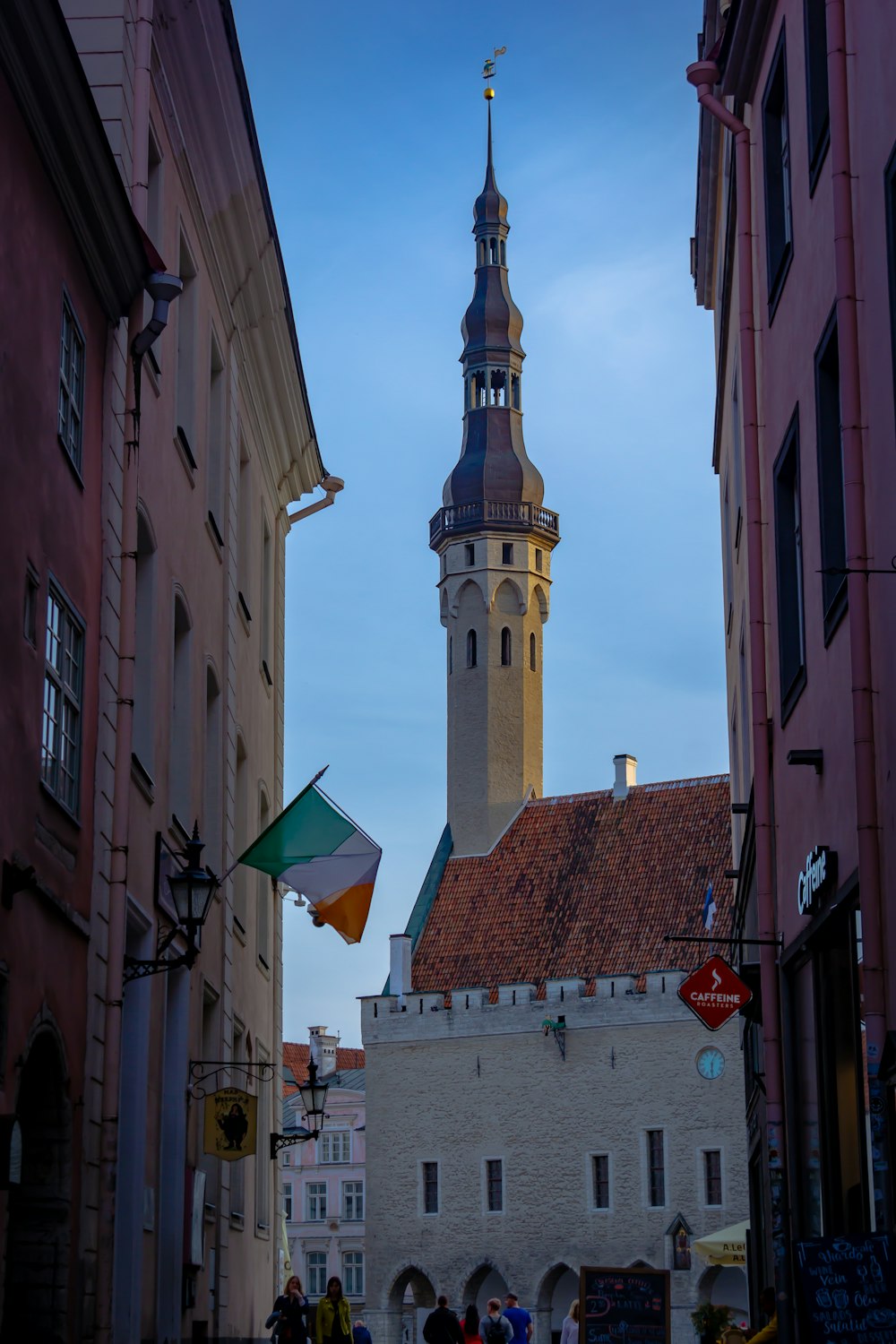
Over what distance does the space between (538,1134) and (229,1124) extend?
39.6 m

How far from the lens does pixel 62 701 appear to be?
11617mm

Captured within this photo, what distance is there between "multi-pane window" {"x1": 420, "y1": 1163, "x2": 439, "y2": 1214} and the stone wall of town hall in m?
0.17

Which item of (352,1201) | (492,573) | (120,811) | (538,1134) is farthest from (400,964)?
(120,811)

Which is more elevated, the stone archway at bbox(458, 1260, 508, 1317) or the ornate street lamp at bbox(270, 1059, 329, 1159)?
the ornate street lamp at bbox(270, 1059, 329, 1159)

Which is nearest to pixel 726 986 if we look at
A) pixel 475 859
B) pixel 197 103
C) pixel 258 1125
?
pixel 258 1125

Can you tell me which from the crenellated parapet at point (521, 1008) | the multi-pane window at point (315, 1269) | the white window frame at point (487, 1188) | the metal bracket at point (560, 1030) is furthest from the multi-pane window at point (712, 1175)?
the multi-pane window at point (315, 1269)

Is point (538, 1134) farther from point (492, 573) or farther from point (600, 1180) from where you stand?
point (492, 573)

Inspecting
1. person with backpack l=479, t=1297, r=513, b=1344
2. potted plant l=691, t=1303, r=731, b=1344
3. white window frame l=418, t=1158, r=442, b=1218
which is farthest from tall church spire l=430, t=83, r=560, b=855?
potted plant l=691, t=1303, r=731, b=1344

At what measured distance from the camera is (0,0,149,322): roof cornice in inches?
407

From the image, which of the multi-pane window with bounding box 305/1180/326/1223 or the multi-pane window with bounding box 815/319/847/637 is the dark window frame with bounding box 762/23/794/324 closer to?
the multi-pane window with bounding box 815/319/847/637

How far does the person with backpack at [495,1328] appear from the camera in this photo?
26.3 meters

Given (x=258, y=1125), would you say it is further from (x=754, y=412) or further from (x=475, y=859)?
(x=475, y=859)

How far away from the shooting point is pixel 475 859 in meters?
62.1

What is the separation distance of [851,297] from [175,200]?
715cm
